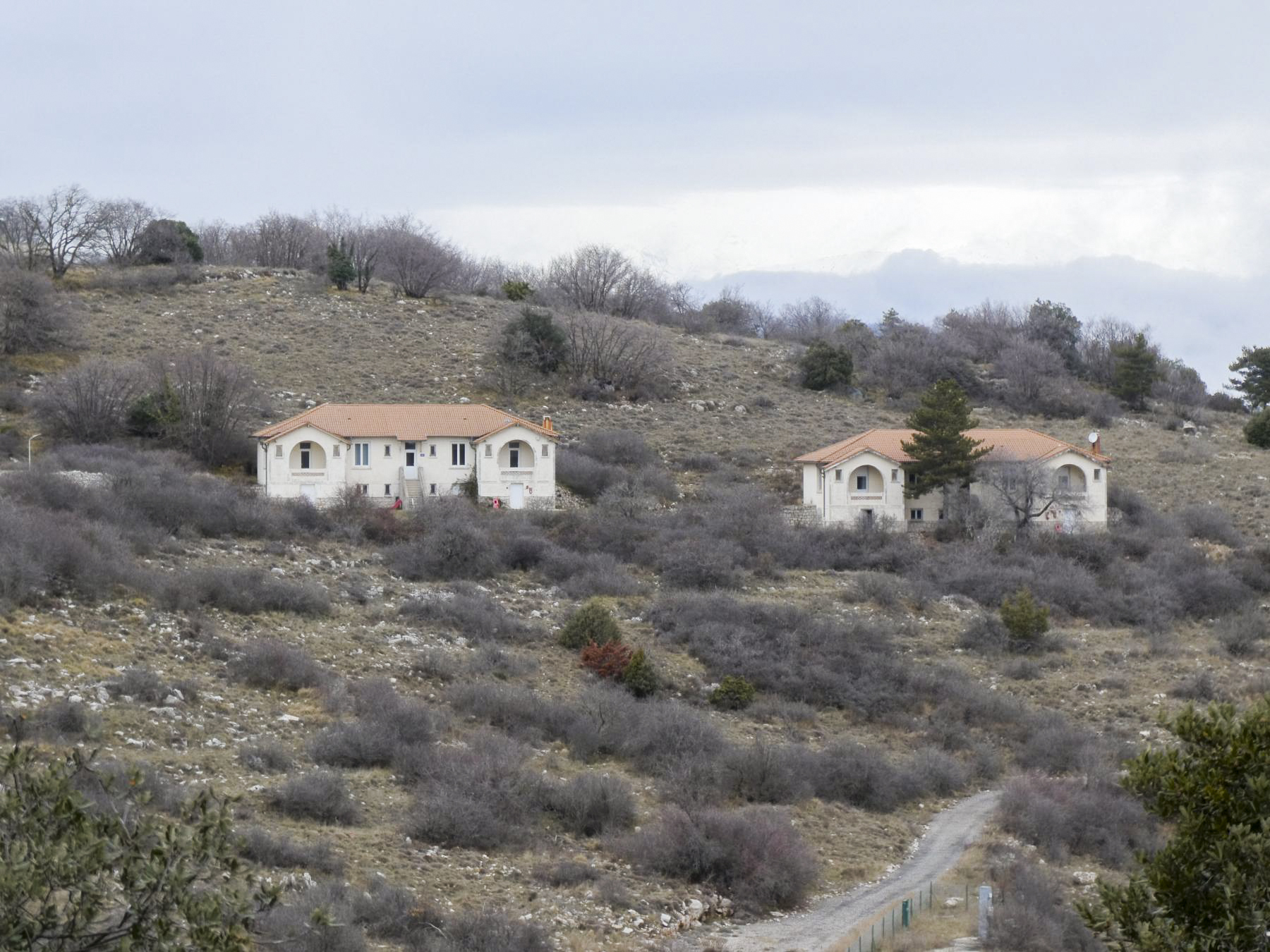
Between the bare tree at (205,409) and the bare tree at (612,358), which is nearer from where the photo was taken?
the bare tree at (205,409)

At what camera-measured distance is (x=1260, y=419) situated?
58.4 m

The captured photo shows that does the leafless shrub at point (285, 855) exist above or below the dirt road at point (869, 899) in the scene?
above

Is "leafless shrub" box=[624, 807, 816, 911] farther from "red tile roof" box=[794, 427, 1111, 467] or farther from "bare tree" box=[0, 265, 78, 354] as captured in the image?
"bare tree" box=[0, 265, 78, 354]

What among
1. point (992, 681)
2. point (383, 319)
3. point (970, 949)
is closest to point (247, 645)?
point (970, 949)

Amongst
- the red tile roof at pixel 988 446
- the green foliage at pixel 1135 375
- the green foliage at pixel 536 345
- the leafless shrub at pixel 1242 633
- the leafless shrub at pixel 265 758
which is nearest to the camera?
the leafless shrub at pixel 265 758

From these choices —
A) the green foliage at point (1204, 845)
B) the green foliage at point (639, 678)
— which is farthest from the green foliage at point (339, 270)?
the green foliage at point (1204, 845)

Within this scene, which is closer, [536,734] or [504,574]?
[536,734]

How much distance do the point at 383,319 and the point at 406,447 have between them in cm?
2518

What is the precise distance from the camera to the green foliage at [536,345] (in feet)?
191

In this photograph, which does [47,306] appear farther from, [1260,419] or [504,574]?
[1260,419]

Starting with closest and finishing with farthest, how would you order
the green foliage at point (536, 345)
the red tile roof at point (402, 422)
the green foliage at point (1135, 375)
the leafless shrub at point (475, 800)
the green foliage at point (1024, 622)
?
the leafless shrub at point (475, 800)
the green foliage at point (1024, 622)
the red tile roof at point (402, 422)
the green foliage at point (536, 345)
the green foliage at point (1135, 375)

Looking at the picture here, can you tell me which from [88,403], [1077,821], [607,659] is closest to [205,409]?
[88,403]

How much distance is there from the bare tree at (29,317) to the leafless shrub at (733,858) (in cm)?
4356

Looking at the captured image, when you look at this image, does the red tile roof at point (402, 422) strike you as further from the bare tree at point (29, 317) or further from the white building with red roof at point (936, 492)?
the bare tree at point (29, 317)
